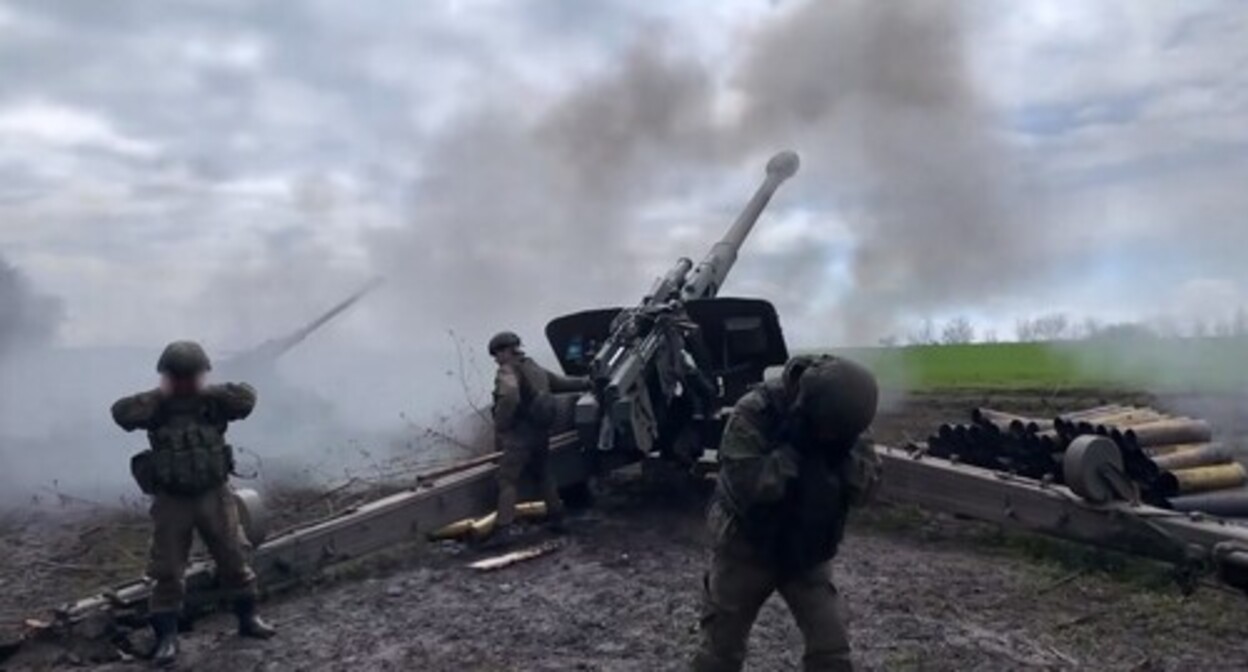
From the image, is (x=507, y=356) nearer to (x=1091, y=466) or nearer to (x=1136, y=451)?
(x=1091, y=466)

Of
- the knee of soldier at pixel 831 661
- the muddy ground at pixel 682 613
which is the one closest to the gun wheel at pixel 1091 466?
the muddy ground at pixel 682 613

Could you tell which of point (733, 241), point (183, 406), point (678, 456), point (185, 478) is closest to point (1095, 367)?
point (733, 241)

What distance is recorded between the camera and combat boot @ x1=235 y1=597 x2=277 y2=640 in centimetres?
699

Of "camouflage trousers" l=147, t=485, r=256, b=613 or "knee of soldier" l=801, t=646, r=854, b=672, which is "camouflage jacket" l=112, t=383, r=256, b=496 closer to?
"camouflage trousers" l=147, t=485, r=256, b=613

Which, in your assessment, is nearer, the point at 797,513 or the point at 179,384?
the point at 797,513

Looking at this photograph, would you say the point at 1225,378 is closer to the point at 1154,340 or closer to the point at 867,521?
the point at 1154,340

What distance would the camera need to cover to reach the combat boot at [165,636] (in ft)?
21.5

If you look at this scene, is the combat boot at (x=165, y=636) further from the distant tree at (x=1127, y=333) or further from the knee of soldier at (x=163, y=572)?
the distant tree at (x=1127, y=333)

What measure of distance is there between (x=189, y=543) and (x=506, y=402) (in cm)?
293

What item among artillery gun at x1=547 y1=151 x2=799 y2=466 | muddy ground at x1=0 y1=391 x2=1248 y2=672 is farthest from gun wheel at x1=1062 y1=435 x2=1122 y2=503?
artillery gun at x1=547 y1=151 x2=799 y2=466

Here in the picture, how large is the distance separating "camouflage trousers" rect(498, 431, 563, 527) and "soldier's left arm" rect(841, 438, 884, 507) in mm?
4498

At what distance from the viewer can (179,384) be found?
6.90 metres

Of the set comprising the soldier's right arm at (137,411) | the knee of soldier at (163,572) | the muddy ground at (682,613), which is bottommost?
the muddy ground at (682,613)

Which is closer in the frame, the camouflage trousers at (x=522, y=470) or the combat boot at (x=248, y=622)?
the combat boot at (x=248, y=622)
